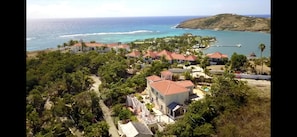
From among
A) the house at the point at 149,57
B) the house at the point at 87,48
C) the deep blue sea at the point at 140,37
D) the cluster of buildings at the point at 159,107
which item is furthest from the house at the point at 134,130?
the house at the point at 87,48

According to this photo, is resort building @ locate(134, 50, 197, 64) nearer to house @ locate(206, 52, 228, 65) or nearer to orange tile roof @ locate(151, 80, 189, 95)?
house @ locate(206, 52, 228, 65)

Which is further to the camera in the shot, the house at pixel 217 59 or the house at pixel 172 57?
the house at pixel 172 57

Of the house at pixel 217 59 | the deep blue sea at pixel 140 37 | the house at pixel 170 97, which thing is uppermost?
the deep blue sea at pixel 140 37

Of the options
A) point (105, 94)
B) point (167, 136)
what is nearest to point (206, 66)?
point (105, 94)

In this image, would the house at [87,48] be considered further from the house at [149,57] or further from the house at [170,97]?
the house at [170,97]

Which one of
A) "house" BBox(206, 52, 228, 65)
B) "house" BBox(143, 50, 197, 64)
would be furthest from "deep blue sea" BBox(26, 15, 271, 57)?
"house" BBox(143, 50, 197, 64)
